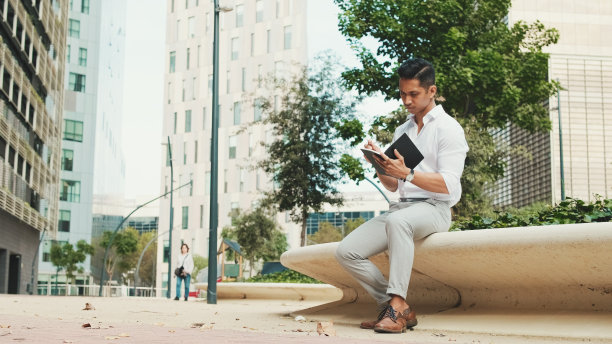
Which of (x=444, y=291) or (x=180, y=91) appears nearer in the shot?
(x=444, y=291)

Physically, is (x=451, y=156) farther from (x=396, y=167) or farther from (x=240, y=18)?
(x=240, y=18)

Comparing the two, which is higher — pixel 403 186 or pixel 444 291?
pixel 403 186

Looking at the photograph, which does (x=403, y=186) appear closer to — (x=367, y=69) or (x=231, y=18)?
(x=367, y=69)

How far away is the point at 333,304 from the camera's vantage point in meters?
7.37

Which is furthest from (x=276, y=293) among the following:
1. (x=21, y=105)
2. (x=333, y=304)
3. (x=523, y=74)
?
(x=21, y=105)

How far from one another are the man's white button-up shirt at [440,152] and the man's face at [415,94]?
9cm

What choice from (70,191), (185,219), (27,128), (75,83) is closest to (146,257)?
(70,191)

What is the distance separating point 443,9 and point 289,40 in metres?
45.8

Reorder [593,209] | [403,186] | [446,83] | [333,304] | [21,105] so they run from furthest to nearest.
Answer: [21,105] → [446,83] → [333,304] → [593,209] → [403,186]

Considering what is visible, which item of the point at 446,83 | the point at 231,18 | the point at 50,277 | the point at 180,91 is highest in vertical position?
the point at 231,18

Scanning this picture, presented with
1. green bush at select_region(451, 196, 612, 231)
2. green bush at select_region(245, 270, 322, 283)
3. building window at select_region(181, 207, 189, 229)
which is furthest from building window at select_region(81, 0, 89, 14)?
green bush at select_region(451, 196, 612, 231)

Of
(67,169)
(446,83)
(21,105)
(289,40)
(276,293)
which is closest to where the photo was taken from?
(276,293)

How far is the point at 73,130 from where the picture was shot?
78.1 meters

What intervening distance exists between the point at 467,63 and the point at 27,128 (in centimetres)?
2376
